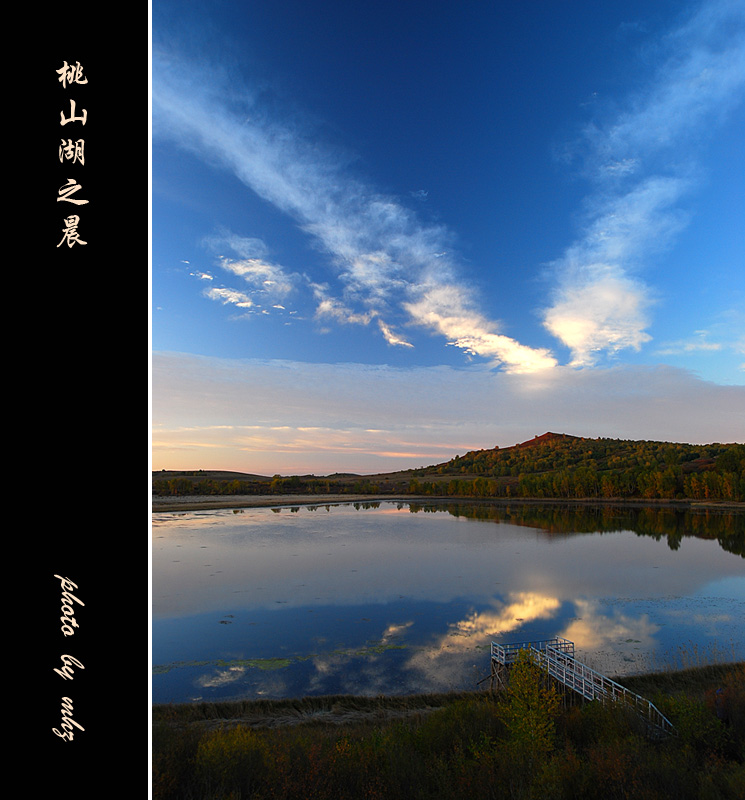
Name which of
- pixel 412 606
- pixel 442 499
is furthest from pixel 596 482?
pixel 412 606

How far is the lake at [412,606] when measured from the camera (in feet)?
61.1

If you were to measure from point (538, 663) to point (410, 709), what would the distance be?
15.3ft

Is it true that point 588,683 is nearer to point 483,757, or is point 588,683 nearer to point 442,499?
point 483,757

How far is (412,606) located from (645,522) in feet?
197

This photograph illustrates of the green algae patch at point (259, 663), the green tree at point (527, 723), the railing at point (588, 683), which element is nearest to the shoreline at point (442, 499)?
the green algae patch at point (259, 663)

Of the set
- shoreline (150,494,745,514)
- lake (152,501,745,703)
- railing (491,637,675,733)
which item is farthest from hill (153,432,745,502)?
railing (491,637,675,733)

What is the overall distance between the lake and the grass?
550cm

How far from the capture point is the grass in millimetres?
8070
